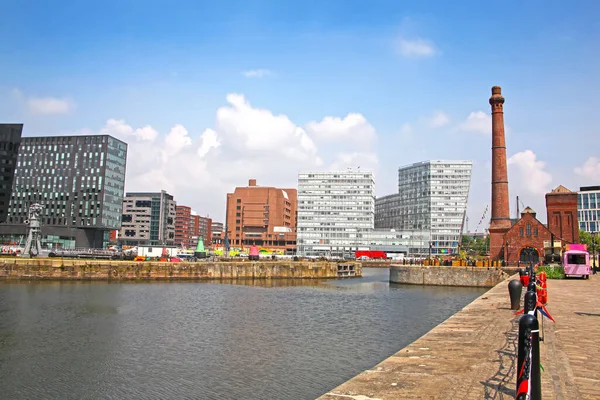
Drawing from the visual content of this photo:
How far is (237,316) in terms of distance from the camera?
39.6m

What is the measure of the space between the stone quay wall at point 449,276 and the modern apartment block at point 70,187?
90.7 metres

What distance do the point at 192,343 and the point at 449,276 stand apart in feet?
197

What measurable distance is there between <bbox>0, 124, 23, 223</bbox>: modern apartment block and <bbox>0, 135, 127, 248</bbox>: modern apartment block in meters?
3.51

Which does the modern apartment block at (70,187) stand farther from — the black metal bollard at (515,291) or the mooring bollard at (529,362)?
the mooring bollard at (529,362)

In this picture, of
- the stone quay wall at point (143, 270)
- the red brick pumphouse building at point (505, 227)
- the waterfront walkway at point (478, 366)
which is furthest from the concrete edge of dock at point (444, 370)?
the red brick pumphouse building at point (505, 227)

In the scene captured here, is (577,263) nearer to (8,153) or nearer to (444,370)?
(444,370)

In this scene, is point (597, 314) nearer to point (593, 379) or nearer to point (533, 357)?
point (593, 379)

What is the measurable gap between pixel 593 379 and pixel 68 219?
14125 centimetres

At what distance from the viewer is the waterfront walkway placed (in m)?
9.88

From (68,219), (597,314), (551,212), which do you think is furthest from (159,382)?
(68,219)

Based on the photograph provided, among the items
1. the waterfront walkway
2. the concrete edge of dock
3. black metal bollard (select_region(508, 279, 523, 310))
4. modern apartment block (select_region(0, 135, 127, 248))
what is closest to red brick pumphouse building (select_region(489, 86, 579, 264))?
black metal bollard (select_region(508, 279, 523, 310))

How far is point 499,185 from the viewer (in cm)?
8700

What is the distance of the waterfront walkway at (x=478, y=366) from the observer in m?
9.88

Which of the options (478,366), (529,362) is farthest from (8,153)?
(529,362)
